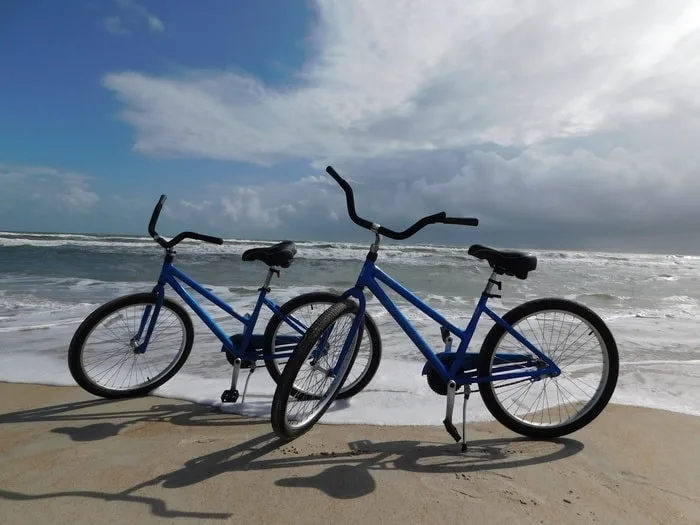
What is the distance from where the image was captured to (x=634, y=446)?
9.36 feet

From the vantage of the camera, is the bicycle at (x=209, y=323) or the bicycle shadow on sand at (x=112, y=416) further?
the bicycle at (x=209, y=323)

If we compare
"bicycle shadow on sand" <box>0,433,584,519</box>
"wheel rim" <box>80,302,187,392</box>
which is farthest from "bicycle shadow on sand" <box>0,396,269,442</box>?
"bicycle shadow on sand" <box>0,433,584,519</box>

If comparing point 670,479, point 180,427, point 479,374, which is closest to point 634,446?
point 670,479

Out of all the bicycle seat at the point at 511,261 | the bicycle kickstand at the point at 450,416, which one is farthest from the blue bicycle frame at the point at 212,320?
the bicycle seat at the point at 511,261

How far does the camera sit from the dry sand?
205 cm

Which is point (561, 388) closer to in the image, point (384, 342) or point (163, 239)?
point (384, 342)

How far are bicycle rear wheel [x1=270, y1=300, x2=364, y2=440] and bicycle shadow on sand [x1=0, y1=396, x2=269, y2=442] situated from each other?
45 cm

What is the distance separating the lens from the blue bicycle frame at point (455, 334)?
9.50 ft

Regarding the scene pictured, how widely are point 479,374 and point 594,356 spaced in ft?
10.2

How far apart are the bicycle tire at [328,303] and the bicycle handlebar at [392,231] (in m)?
0.81

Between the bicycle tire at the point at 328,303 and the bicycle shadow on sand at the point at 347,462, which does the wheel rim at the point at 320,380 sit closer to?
the bicycle shadow on sand at the point at 347,462

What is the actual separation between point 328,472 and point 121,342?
2.43m

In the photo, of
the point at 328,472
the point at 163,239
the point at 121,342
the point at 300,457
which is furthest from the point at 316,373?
the point at 121,342

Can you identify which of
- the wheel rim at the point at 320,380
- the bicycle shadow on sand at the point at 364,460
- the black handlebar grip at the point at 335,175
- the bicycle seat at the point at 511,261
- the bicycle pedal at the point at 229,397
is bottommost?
the bicycle shadow on sand at the point at 364,460
